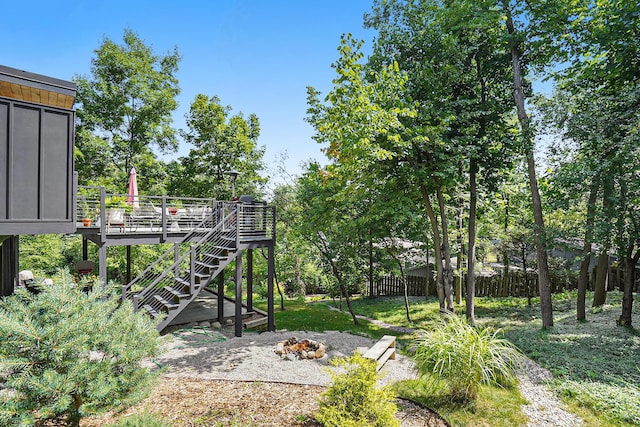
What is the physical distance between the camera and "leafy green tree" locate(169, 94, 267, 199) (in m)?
18.5

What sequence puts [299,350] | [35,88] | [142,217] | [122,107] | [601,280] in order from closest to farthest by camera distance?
[35,88]
[299,350]
[142,217]
[601,280]
[122,107]

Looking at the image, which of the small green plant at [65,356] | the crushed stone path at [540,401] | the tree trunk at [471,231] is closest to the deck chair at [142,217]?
the small green plant at [65,356]

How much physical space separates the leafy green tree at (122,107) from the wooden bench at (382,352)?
1579 cm

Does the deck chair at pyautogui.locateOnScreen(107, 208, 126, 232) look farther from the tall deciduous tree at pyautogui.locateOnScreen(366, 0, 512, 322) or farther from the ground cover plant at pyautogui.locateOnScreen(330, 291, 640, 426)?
the tall deciduous tree at pyautogui.locateOnScreen(366, 0, 512, 322)

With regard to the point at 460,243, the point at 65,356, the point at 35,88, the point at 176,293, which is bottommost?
the point at 176,293

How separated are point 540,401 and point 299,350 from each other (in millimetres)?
4177

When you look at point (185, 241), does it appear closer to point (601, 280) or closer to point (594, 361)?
point (594, 361)

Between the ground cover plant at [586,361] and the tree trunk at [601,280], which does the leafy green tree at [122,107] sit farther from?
the tree trunk at [601,280]

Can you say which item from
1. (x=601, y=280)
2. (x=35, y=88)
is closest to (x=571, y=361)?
(x=601, y=280)

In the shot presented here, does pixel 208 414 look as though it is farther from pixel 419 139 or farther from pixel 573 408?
pixel 419 139

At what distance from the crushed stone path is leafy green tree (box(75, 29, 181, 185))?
18079mm

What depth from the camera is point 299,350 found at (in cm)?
691

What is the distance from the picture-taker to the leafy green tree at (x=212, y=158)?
18.5 m

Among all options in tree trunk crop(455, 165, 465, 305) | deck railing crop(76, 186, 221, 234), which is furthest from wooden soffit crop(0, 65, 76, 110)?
tree trunk crop(455, 165, 465, 305)
